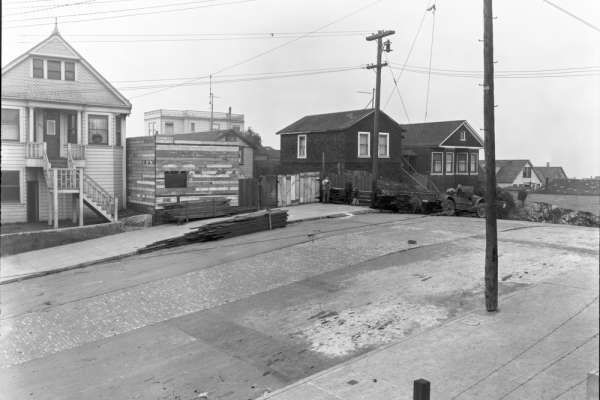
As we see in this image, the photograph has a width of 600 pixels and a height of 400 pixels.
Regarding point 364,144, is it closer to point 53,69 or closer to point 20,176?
point 53,69

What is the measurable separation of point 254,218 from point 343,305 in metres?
9.57

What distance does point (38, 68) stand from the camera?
22266 mm

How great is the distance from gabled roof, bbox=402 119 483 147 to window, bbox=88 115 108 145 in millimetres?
23395

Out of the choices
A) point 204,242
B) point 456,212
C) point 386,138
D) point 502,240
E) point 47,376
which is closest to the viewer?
point 47,376

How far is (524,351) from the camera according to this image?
23.1 feet

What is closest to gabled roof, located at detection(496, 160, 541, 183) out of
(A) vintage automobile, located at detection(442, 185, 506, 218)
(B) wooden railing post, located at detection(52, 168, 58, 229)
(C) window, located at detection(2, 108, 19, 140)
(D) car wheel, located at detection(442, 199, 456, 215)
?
(A) vintage automobile, located at detection(442, 185, 506, 218)

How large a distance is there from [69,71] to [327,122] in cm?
1697

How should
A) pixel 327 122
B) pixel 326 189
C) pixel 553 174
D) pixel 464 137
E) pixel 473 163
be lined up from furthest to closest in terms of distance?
pixel 473 163
pixel 464 137
pixel 327 122
pixel 326 189
pixel 553 174

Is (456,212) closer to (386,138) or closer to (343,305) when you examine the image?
(386,138)

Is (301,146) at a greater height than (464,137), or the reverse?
(464,137)

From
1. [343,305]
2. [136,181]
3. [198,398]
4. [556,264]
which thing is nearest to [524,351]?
[343,305]

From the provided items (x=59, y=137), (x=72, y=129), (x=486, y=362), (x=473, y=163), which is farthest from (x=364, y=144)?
(x=486, y=362)

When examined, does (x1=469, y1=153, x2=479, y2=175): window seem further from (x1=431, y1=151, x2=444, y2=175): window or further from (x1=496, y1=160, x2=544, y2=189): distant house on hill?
(x1=431, y1=151, x2=444, y2=175): window

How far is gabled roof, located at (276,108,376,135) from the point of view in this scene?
3306 centimetres
